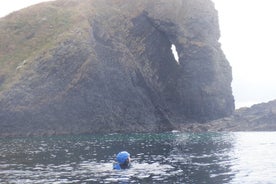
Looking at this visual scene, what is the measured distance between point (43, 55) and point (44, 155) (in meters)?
76.9

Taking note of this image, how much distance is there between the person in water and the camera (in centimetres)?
4441

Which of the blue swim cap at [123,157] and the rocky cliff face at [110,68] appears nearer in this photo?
the blue swim cap at [123,157]

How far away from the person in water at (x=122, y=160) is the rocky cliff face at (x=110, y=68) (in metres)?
78.1

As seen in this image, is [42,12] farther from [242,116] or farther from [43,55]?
[242,116]

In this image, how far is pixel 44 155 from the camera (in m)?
61.6

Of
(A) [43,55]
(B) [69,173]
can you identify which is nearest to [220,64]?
(A) [43,55]

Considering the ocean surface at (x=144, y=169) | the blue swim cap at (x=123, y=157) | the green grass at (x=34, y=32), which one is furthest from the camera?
the green grass at (x=34, y=32)

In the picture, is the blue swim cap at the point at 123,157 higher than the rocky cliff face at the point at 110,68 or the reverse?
the reverse

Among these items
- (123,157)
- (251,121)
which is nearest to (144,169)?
(123,157)

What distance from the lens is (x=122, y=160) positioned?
44.6 metres

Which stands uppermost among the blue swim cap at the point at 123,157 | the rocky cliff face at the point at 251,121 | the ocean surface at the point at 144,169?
the rocky cliff face at the point at 251,121

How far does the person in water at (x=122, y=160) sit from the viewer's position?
1748 inches

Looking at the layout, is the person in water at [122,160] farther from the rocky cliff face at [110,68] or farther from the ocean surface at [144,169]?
the rocky cliff face at [110,68]

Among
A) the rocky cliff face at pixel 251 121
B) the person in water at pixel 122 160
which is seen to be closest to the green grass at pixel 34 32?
the rocky cliff face at pixel 251 121
